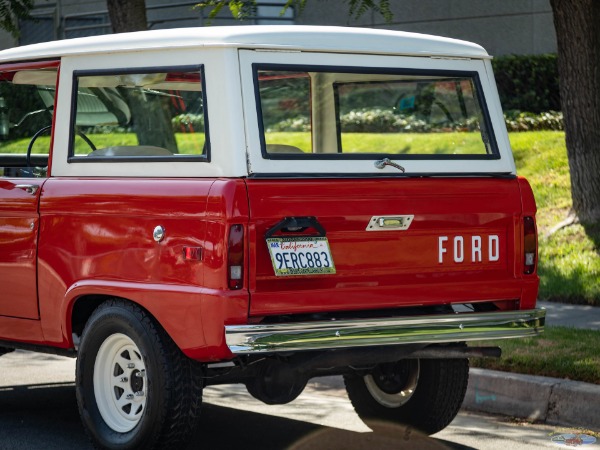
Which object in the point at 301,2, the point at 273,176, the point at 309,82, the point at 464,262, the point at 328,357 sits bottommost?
the point at 328,357

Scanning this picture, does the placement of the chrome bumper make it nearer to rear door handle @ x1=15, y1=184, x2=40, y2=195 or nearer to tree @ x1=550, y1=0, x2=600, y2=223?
rear door handle @ x1=15, y1=184, x2=40, y2=195

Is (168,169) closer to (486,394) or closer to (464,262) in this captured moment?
(464,262)

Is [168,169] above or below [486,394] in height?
above

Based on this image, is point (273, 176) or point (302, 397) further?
point (302, 397)

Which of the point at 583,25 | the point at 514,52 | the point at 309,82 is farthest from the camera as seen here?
the point at 514,52

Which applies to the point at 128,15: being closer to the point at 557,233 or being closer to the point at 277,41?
the point at 557,233

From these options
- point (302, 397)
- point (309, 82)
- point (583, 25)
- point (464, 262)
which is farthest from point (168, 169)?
point (583, 25)

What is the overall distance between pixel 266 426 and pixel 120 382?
1361 mm

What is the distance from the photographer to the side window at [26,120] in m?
6.82

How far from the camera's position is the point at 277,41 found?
5.77m

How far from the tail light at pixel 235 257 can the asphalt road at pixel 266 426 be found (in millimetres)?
1425

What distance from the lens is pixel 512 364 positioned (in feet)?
25.3

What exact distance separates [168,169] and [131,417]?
122 cm

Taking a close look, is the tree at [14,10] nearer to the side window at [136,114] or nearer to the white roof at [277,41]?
the side window at [136,114]
